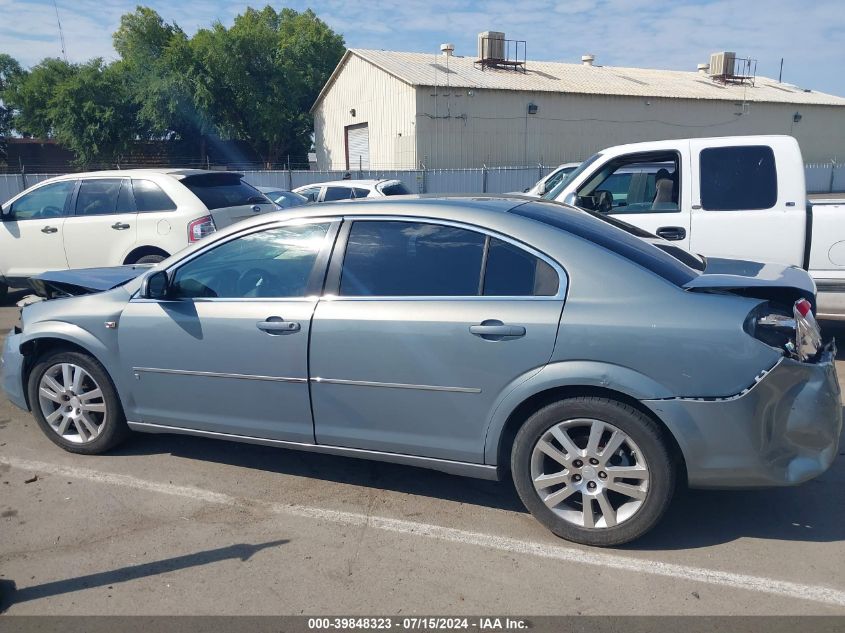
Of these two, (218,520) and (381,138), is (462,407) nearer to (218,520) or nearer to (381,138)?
(218,520)

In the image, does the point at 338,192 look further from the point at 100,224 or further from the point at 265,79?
the point at 265,79

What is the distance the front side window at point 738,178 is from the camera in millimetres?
6215

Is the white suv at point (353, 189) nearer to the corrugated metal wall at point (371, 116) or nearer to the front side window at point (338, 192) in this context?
the front side window at point (338, 192)

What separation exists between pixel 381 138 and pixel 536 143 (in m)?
7.24

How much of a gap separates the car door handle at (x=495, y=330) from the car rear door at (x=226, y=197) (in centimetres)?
553

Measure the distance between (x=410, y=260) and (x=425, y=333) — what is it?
45 cm

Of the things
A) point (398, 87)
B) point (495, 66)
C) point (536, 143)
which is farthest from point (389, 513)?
point (495, 66)

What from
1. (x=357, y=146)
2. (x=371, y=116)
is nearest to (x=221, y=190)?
(x=371, y=116)

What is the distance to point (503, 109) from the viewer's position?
3155cm

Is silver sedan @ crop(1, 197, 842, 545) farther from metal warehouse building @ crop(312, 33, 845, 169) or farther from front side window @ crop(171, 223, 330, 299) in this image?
metal warehouse building @ crop(312, 33, 845, 169)

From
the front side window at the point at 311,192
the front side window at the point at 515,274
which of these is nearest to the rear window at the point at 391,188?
the front side window at the point at 311,192

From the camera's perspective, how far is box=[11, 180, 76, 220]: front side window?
877 cm

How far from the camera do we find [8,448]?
15.7ft

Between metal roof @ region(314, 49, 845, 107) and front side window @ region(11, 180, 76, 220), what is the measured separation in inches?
866
